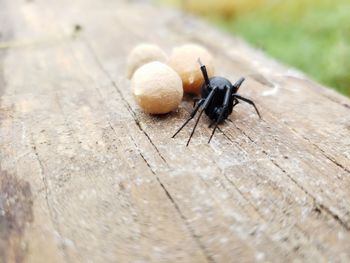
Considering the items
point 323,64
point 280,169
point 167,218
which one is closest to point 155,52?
point 280,169

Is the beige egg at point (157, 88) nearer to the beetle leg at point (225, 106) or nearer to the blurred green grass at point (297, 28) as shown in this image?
the beetle leg at point (225, 106)

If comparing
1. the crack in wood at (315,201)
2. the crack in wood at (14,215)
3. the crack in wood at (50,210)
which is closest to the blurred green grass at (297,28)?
the crack in wood at (315,201)

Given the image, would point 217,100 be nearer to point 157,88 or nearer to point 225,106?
point 225,106

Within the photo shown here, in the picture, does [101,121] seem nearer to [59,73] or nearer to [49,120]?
[49,120]

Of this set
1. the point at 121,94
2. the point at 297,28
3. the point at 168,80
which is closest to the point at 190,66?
the point at 168,80

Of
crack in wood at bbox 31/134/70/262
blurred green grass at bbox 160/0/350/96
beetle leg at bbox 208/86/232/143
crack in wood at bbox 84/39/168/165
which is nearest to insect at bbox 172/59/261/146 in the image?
beetle leg at bbox 208/86/232/143

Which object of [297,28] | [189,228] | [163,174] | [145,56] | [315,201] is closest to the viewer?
[189,228]

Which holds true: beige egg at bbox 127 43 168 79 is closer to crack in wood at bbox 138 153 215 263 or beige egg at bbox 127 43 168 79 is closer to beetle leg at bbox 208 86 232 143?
beetle leg at bbox 208 86 232 143
